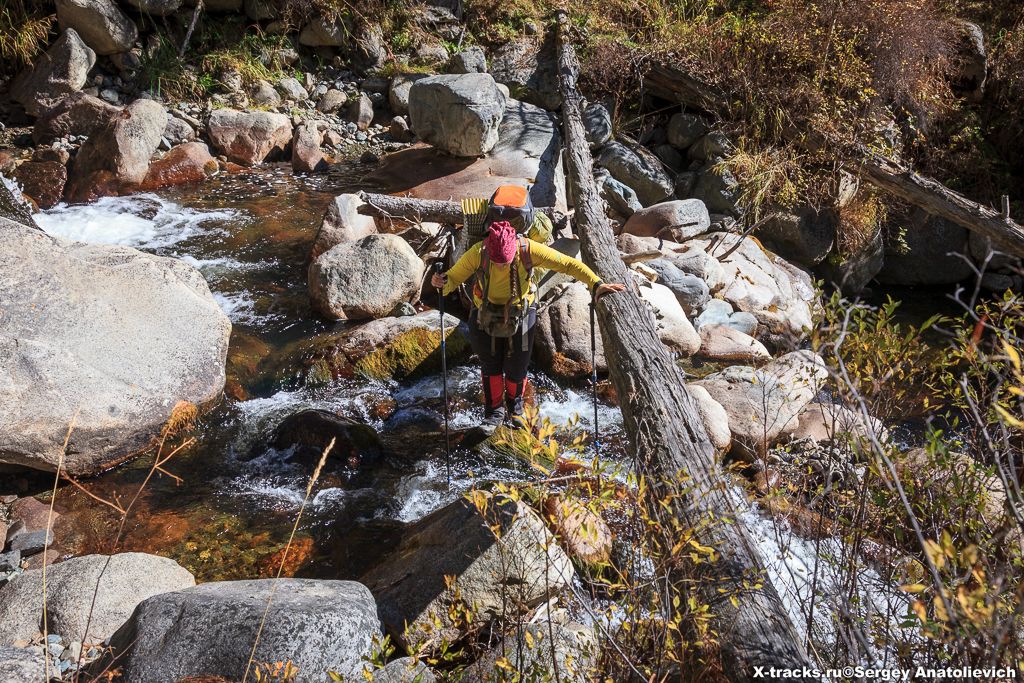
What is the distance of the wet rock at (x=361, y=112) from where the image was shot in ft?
37.8

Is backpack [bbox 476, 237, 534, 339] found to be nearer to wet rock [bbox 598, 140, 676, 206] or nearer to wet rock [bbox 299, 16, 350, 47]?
wet rock [bbox 598, 140, 676, 206]

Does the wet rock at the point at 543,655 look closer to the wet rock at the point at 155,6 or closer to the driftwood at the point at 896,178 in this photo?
the driftwood at the point at 896,178

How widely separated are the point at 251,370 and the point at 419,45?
8291 mm

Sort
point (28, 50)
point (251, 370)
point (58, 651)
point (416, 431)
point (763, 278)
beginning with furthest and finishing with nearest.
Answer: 1. point (28, 50)
2. point (763, 278)
3. point (251, 370)
4. point (416, 431)
5. point (58, 651)

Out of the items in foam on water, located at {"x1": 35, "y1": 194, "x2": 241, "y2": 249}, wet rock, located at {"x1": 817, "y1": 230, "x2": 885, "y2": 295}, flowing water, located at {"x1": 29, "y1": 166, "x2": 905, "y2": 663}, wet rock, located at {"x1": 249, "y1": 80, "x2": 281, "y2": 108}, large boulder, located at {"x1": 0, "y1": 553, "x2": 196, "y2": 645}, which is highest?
wet rock, located at {"x1": 249, "y1": 80, "x2": 281, "y2": 108}

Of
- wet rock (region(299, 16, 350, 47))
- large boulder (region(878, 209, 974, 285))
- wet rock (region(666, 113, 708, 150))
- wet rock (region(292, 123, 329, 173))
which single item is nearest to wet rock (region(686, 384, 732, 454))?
large boulder (region(878, 209, 974, 285))

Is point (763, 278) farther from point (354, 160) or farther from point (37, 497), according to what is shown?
point (37, 497)

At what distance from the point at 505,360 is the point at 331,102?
8.17 metres

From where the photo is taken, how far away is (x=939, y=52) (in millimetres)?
9438

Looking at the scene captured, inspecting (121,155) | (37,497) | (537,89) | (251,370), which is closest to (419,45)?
(537,89)

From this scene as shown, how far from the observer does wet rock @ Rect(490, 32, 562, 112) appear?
11250 millimetres

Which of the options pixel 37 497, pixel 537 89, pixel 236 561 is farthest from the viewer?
pixel 537 89

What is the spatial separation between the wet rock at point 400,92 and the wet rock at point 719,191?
16.5 feet

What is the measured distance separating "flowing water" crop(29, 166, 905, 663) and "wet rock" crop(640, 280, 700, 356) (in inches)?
47.2
